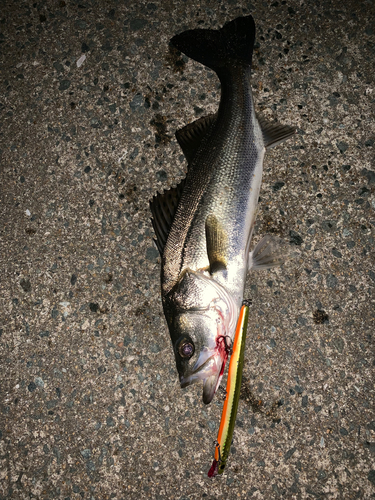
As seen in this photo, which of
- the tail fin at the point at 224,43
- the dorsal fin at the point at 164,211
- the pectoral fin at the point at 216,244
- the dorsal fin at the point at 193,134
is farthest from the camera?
the tail fin at the point at 224,43

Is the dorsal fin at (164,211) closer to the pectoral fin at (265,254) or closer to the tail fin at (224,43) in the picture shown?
the pectoral fin at (265,254)

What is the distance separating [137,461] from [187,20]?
371 centimetres

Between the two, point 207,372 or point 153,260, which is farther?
point 153,260

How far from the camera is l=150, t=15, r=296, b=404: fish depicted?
235 centimetres

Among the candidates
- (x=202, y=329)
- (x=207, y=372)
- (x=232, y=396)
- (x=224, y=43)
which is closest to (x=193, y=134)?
(x=224, y=43)

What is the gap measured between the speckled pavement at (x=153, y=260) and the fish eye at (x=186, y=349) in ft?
1.74

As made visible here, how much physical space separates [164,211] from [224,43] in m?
1.46

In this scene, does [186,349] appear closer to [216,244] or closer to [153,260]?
[216,244]

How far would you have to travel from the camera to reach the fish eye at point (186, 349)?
7.65 ft

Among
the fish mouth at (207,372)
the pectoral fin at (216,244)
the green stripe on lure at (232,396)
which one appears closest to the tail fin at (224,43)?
the pectoral fin at (216,244)

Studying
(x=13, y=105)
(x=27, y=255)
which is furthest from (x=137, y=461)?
(x=13, y=105)

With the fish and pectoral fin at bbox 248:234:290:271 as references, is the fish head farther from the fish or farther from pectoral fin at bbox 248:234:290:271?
pectoral fin at bbox 248:234:290:271

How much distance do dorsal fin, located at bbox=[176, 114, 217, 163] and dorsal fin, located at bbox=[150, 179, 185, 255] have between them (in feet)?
0.96

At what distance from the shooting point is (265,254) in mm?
2686
